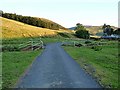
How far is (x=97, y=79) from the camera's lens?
17578 millimetres

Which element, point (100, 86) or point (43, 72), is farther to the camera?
point (43, 72)

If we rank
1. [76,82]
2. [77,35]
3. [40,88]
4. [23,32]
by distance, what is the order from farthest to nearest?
[77,35] → [23,32] → [76,82] → [40,88]

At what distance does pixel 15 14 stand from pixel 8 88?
145 meters

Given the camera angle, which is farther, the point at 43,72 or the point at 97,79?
the point at 43,72

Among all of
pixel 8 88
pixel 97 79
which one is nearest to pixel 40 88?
pixel 8 88

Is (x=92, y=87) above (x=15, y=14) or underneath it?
underneath

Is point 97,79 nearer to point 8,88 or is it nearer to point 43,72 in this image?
point 43,72

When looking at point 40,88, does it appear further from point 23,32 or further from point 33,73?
point 23,32

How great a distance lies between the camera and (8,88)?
1495 centimetres

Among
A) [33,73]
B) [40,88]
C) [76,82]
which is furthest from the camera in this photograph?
[33,73]

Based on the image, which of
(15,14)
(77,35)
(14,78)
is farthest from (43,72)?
(15,14)

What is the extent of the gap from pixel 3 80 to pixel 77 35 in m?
129

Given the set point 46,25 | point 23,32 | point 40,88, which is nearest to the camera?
point 40,88

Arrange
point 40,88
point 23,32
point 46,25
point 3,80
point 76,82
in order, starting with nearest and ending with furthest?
1. point 40,88
2. point 76,82
3. point 3,80
4. point 23,32
5. point 46,25
